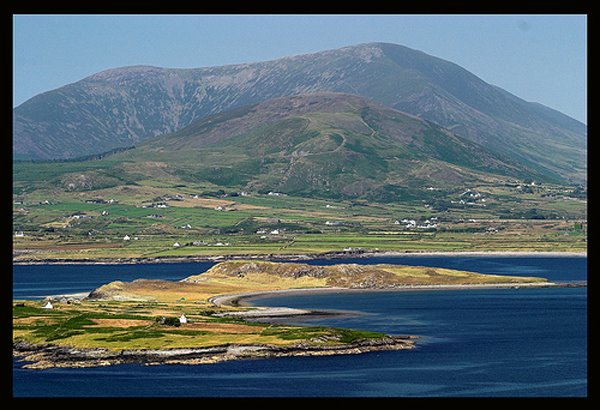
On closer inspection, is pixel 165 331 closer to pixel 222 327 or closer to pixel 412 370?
pixel 222 327

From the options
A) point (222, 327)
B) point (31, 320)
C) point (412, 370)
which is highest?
point (31, 320)

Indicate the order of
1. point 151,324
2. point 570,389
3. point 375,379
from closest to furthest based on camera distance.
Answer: point 570,389
point 375,379
point 151,324

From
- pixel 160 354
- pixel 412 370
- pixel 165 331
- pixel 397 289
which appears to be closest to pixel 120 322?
pixel 165 331

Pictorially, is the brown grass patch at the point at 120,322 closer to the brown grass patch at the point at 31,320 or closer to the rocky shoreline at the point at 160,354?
the brown grass patch at the point at 31,320

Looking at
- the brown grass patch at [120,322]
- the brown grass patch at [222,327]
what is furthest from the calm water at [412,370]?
the brown grass patch at [120,322]

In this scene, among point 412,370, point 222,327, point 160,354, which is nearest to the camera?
point 412,370

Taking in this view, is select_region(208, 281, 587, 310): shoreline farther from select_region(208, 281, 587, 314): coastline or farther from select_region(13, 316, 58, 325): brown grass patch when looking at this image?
select_region(13, 316, 58, 325): brown grass patch
